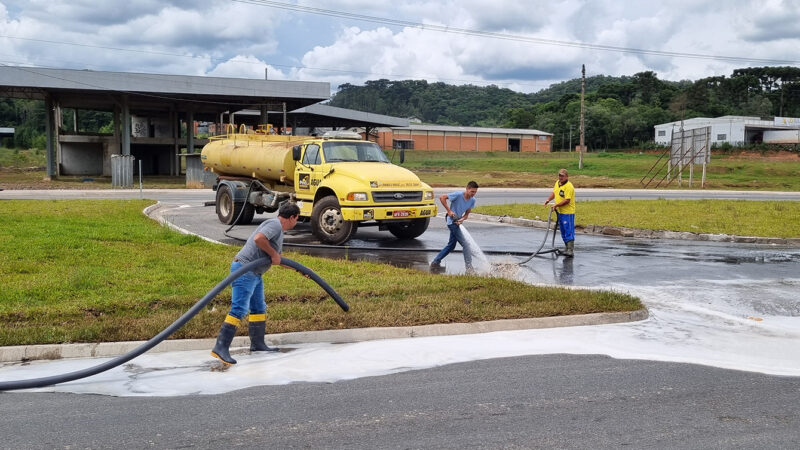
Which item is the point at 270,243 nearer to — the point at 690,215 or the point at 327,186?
the point at 327,186

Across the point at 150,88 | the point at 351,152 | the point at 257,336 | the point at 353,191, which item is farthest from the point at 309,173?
the point at 150,88

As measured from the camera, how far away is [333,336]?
7.52m

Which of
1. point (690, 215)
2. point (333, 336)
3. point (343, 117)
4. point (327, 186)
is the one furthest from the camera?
point (343, 117)

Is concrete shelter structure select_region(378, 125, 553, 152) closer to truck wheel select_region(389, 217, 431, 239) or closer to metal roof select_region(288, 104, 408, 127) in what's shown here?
metal roof select_region(288, 104, 408, 127)

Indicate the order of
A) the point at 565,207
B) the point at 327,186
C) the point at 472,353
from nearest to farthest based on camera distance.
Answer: the point at 472,353
the point at 565,207
the point at 327,186

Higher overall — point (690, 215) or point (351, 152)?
point (351, 152)

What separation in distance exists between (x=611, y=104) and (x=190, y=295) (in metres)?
105

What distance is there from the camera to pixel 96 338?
7094 mm

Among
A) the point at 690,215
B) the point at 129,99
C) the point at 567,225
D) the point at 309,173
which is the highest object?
the point at 129,99

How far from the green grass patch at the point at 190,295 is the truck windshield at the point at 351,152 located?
356 centimetres

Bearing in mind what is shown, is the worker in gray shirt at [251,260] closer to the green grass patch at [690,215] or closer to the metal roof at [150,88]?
the green grass patch at [690,215]

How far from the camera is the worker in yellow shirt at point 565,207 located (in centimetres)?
1342

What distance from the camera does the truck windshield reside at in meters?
15.5

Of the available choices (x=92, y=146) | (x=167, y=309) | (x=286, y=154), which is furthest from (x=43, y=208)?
(x=92, y=146)
